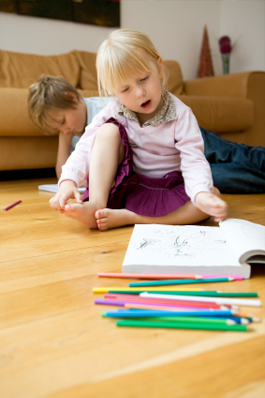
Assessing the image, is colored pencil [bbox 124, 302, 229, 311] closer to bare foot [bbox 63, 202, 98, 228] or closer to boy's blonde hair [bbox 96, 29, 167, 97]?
bare foot [bbox 63, 202, 98, 228]

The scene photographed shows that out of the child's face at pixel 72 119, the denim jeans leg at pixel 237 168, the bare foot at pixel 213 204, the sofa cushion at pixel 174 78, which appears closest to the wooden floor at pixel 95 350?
the bare foot at pixel 213 204

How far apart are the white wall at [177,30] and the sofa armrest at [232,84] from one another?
1.92 ft

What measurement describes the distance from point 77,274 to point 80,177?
41 cm

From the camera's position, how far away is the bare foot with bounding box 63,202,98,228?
85cm

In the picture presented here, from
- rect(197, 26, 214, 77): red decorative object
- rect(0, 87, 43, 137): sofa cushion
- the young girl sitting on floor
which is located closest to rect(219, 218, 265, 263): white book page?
the young girl sitting on floor

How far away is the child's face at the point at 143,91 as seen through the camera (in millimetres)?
901

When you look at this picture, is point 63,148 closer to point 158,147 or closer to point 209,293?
point 158,147

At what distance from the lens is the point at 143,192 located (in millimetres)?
1005

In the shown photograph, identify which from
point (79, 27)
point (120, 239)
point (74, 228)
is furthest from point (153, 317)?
point (79, 27)

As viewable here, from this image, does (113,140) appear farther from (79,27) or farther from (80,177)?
(79,27)

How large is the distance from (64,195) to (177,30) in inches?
104

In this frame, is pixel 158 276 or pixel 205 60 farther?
pixel 205 60

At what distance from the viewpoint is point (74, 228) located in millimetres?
966

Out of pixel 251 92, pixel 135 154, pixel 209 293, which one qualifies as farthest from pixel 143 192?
pixel 251 92
